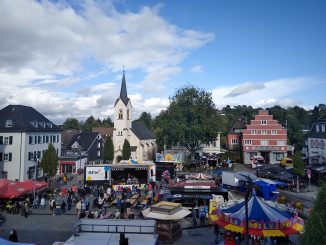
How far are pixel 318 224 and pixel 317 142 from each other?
4802 cm

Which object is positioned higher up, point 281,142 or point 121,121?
point 121,121

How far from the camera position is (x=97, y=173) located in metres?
35.4

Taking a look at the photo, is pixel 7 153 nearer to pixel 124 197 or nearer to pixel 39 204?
pixel 39 204

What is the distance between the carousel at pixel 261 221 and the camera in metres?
14.1

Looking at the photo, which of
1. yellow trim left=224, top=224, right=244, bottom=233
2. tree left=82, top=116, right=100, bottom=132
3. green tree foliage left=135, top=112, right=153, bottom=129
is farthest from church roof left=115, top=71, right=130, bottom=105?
green tree foliage left=135, top=112, right=153, bottom=129

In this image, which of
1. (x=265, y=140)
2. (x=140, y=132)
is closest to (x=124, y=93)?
(x=140, y=132)

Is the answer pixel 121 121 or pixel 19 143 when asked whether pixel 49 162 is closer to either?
pixel 19 143

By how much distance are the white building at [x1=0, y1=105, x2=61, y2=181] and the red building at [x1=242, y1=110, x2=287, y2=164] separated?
37092mm

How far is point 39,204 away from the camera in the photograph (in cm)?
2861

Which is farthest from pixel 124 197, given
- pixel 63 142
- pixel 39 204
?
pixel 63 142

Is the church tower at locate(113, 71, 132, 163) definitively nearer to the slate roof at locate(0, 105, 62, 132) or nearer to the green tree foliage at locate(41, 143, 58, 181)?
the slate roof at locate(0, 105, 62, 132)

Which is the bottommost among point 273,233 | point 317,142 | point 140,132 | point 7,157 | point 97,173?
point 273,233

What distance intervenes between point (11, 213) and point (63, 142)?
161 ft

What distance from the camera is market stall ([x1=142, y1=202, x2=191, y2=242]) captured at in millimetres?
18031
